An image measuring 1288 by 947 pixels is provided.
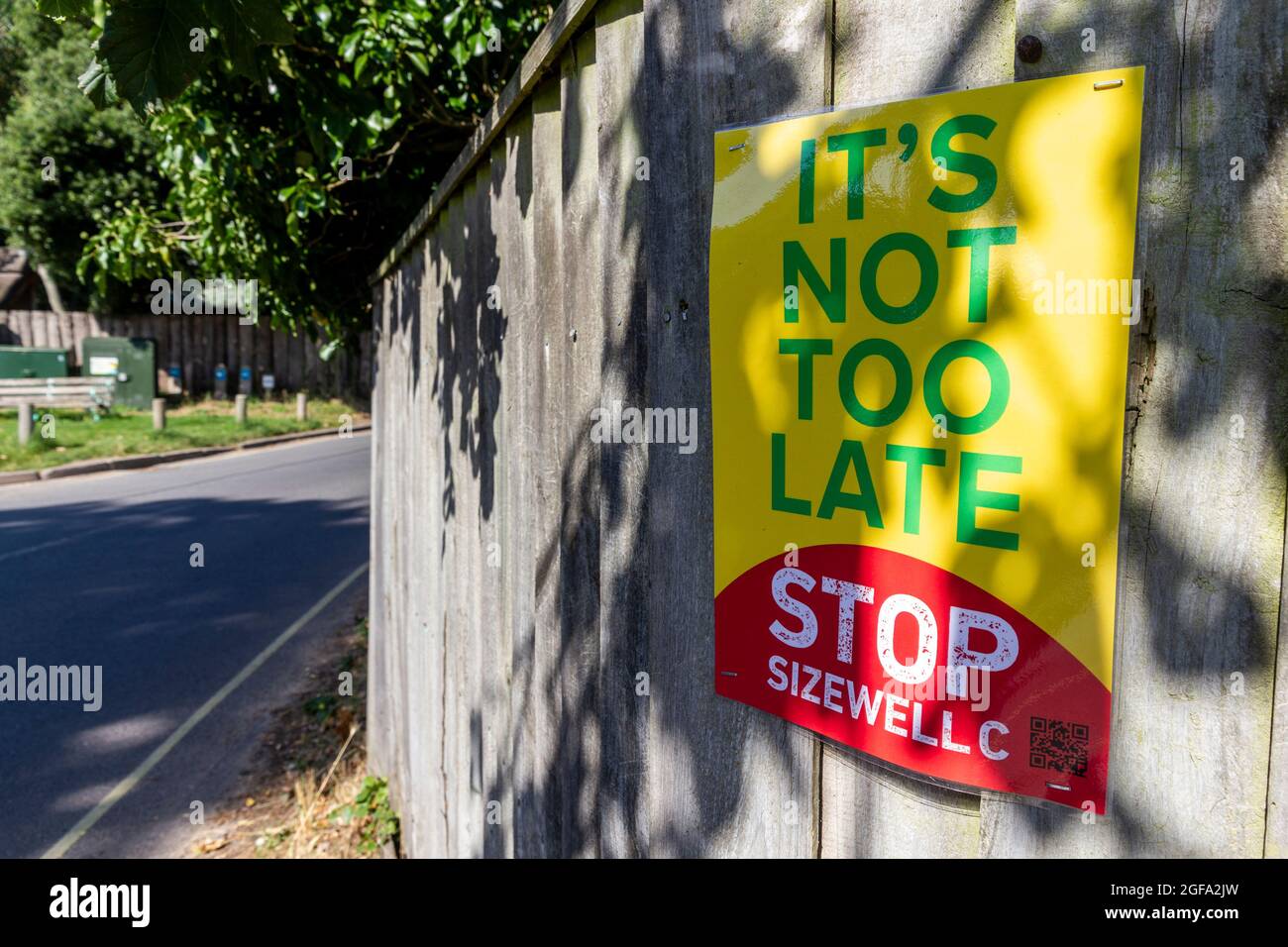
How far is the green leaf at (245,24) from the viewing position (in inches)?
90.8

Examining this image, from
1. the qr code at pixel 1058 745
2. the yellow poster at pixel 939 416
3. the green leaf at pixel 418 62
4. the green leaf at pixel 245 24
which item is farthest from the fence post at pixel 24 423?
the qr code at pixel 1058 745

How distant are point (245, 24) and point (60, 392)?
71.5ft

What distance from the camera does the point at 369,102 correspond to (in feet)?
14.7

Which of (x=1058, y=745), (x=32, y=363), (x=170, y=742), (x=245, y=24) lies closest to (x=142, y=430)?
(x=32, y=363)

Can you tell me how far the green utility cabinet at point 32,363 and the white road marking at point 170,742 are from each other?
56.4 feet

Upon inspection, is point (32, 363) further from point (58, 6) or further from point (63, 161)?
point (58, 6)

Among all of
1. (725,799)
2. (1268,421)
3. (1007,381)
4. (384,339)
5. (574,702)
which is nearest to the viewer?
(1268,421)

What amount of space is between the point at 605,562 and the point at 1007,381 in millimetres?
886

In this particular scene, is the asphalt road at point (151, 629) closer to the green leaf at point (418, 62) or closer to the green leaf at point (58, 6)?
the green leaf at point (58, 6)

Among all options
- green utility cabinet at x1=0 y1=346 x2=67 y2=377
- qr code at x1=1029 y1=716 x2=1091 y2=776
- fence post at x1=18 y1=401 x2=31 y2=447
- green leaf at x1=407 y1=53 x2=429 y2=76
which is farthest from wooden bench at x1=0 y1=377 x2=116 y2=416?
qr code at x1=1029 y1=716 x2=1091 y2=776

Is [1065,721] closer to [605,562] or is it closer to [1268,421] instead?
[1268,421]

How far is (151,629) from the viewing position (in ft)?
22.8

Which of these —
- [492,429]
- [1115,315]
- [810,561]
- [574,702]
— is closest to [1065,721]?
[810,561]
